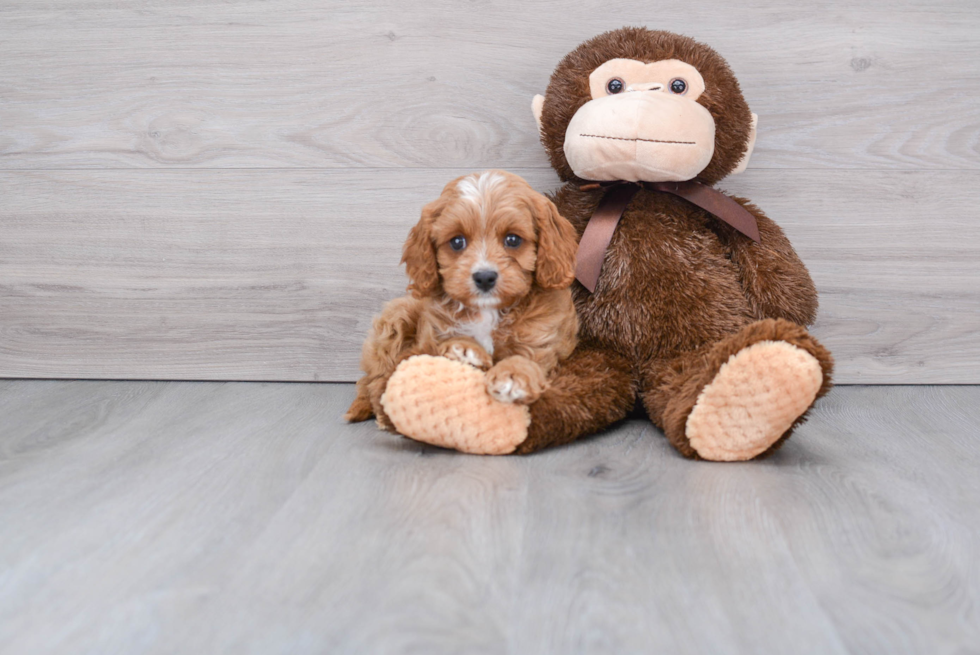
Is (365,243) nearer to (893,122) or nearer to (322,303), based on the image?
(322,303)

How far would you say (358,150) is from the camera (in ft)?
5.03

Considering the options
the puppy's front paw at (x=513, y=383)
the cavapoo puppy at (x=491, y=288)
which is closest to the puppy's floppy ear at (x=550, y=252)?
the cavapoo puppy at (x=491, y=288)

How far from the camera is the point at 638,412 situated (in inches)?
53.4

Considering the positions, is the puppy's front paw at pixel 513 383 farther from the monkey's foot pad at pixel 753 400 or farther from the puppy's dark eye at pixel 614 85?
the puppy's dark eye at pixel 614 85

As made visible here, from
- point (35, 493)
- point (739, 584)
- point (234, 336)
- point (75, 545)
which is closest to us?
point (739, 584)

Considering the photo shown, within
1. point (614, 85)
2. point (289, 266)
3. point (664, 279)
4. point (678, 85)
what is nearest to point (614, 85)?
point (614, 85)

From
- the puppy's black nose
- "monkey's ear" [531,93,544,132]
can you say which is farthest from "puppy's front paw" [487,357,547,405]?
"monkey's ear" [531,93,544,132]

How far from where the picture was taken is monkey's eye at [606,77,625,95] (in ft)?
4.24

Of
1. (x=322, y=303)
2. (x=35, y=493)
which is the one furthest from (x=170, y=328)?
(x=35, y=493)

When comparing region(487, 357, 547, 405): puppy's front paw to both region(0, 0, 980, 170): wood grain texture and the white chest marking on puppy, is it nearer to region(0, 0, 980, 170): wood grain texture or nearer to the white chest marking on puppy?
the white chest marking on puppy

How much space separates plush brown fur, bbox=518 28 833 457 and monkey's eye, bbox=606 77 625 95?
4 centimetres

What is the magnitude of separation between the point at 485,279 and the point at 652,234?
1.15ft

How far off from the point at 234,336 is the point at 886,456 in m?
1.25

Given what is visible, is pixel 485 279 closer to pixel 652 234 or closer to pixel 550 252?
pixel 550 252
